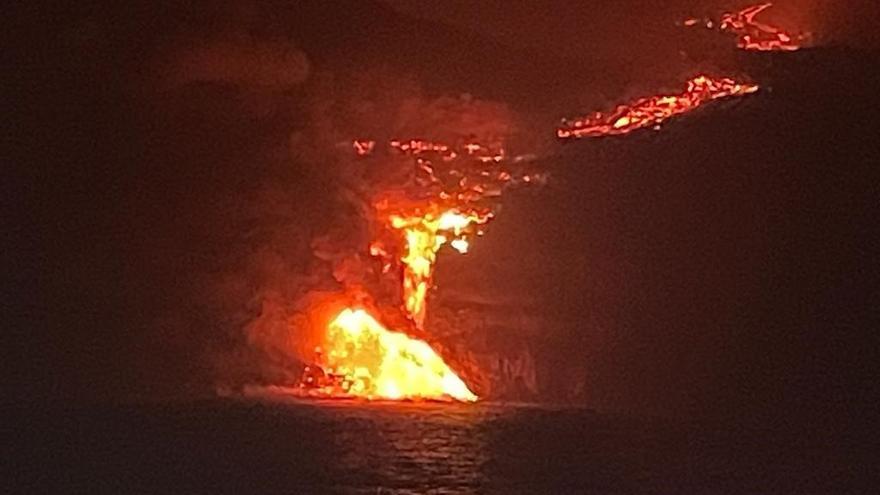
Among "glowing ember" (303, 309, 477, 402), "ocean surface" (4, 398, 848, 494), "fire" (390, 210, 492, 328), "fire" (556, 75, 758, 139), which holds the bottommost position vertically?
"ocean surface" (4, 398, 848, 494)

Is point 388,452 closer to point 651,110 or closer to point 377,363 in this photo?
point 377,363

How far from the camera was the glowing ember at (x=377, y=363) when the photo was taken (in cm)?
1847

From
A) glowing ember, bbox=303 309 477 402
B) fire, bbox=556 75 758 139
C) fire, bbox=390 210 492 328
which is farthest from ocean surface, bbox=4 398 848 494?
fire, bbox=556 75 758 139

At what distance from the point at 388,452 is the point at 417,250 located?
5.13 meters

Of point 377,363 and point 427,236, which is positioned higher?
point 427,236

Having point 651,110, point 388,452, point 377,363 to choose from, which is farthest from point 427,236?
point 388,452

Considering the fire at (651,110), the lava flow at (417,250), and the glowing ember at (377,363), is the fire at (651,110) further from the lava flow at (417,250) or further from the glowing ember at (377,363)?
the glowing ember at (377,363)

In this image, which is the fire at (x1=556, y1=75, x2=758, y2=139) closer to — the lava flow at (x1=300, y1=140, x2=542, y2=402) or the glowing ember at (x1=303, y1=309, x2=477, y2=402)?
the lava flow at (x1=300, y1=140, x2=542, y2=402)

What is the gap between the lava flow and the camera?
17578 millimetres

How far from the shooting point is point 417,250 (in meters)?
17.9

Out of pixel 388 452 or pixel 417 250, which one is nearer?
pixel 417 250

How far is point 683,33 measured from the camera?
15.5 m

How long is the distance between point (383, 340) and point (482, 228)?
166 cm

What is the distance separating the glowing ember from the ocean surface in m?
0.27
